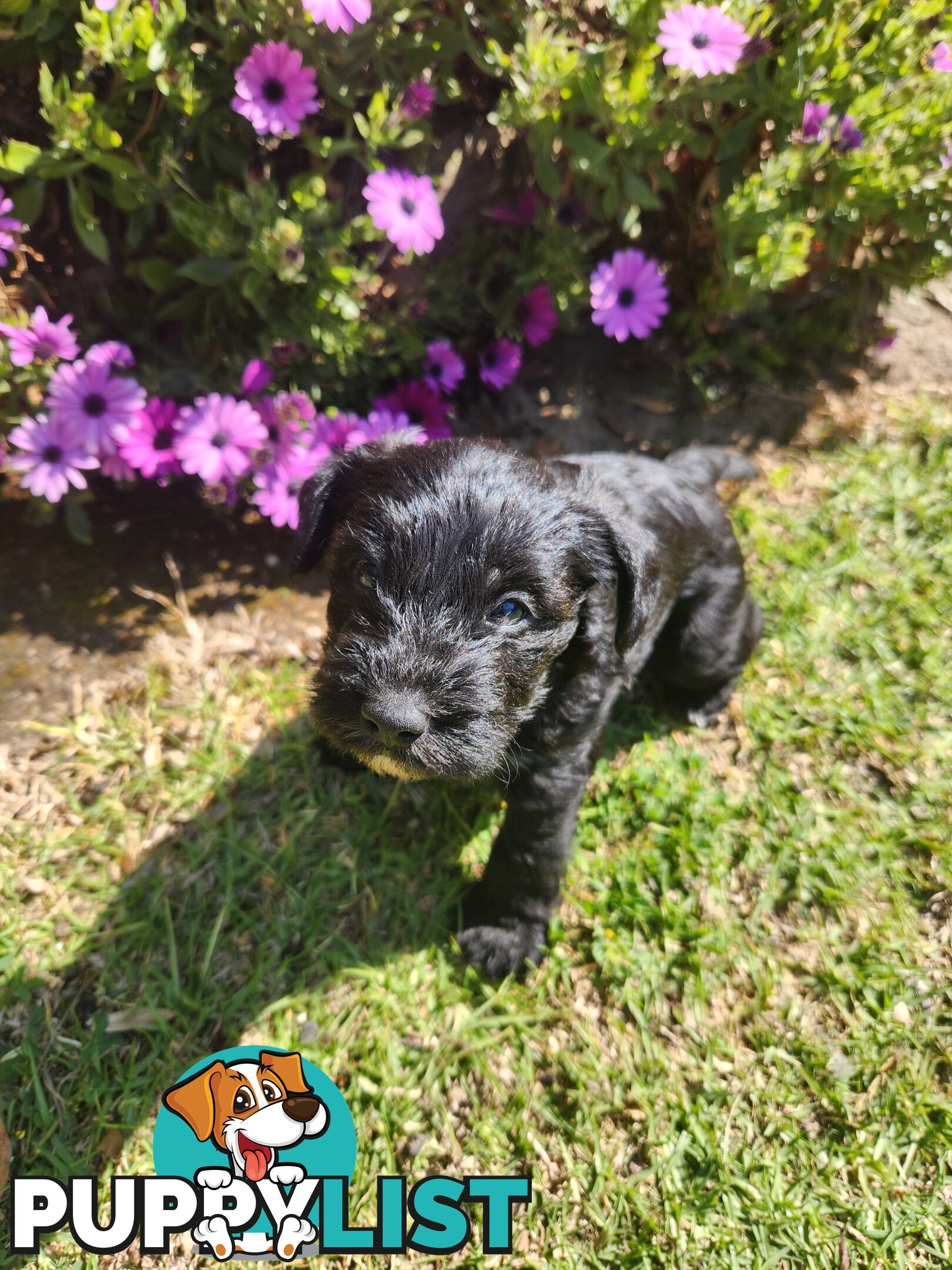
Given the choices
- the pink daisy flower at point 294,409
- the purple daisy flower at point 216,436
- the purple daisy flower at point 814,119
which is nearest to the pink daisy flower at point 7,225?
the purple daisy flower at point 216,436

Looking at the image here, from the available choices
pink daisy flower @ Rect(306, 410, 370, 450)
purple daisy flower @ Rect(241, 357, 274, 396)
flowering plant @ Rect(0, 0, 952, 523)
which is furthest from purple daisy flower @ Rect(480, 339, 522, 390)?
purple daisy flower @ Rect(241, 357, 274, 396)

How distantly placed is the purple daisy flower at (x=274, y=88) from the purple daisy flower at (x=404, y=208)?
13.7 inches

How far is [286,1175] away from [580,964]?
1204 mm

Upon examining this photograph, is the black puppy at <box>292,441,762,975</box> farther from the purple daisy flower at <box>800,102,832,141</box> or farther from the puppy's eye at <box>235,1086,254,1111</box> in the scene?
the purple daisy flower at <box>800,102,832,141</box>

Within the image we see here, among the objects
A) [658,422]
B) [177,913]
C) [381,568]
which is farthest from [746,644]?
[177,913]

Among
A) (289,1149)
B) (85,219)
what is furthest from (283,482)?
(289,1149)

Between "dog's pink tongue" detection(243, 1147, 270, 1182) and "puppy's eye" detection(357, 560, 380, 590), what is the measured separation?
1.74m

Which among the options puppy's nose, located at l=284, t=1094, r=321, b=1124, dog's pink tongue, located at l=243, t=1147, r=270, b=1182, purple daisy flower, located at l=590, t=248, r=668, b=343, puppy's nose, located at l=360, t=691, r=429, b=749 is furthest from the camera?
purple daisy flower, located at l=590, t=248, r=668, b=343

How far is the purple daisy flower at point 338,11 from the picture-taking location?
8.17 feet

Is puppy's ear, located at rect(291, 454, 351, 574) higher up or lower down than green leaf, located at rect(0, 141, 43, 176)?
lower down

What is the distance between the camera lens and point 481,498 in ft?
6.66

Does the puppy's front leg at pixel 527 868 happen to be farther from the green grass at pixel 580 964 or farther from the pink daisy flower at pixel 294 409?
the pink daisy flower at pixel 294 409

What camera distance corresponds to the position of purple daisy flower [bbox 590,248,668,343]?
3762 millimetres

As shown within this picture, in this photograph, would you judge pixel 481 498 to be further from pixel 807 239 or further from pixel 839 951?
pixel 807 239
